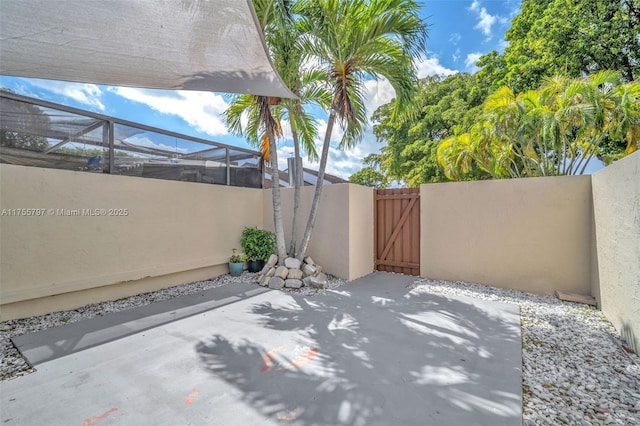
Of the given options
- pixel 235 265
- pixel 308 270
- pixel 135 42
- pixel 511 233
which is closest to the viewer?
pixel 135 42

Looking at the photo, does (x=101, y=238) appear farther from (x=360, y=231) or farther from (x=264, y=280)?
(x=360, y=231)

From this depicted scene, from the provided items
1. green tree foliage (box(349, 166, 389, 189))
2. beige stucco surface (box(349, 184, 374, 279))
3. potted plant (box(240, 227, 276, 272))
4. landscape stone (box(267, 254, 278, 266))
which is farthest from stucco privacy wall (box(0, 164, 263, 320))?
green tree foliage (box(349, 166, 389, 189))

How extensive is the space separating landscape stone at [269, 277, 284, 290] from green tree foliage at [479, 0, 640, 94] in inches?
428

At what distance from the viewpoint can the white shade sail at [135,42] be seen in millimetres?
2623

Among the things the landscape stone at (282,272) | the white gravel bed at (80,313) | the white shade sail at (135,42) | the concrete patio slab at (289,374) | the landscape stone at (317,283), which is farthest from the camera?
the landscape stone at (282,272)

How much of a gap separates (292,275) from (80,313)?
11.4 ft

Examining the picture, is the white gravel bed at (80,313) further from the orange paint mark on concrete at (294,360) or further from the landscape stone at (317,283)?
the orange paint mark on concrete at (294,360)

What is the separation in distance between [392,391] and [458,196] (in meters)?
4.74

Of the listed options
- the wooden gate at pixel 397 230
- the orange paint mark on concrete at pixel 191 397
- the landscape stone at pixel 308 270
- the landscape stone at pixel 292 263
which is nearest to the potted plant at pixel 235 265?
the landscape stone at pixel 292 263

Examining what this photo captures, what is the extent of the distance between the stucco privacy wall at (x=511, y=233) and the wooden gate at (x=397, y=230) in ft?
0.63

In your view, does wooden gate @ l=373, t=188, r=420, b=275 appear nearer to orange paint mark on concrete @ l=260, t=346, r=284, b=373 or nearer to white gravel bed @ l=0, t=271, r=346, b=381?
white gravel bed @ l=0, t=271, r=346, b=381

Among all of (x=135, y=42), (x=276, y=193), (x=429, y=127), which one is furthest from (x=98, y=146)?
(x=429, y=127)

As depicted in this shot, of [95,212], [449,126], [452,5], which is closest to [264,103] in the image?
Answer: [95,212]

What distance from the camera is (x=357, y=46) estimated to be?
17.2 feet
